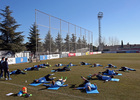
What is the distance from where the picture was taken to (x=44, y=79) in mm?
9062

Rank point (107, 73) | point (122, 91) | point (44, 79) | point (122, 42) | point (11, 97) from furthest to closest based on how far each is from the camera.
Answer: point (122, 42)
point (107, 73)
point (44, 79)
point (122, 91)
point (11, 97)

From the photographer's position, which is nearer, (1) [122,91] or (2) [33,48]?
(1) [122,91]

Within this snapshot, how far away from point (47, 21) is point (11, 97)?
29.4 metres

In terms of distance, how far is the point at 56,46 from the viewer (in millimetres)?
36250

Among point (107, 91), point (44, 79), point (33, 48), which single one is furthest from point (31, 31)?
point (107, 91)

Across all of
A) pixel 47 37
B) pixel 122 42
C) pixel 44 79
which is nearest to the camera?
pixel 44 79

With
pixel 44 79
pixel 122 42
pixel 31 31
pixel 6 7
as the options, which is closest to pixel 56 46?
pixel 6 7

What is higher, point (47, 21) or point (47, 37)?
point (47, 21)

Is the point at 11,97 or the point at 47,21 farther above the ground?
the point at 47,21

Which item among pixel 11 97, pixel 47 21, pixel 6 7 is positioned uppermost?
pixel 6 7

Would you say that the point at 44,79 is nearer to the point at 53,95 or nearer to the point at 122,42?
the point at 53,95

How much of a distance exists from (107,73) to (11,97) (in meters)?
8.02

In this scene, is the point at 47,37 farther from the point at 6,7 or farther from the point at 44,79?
the point at 44,79

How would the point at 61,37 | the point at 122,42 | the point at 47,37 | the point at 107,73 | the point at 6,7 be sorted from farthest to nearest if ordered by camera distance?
the point at 122,42 < the point at 61,37 < the point at 6,7 < the point at 47,37 < the point at 107,73
